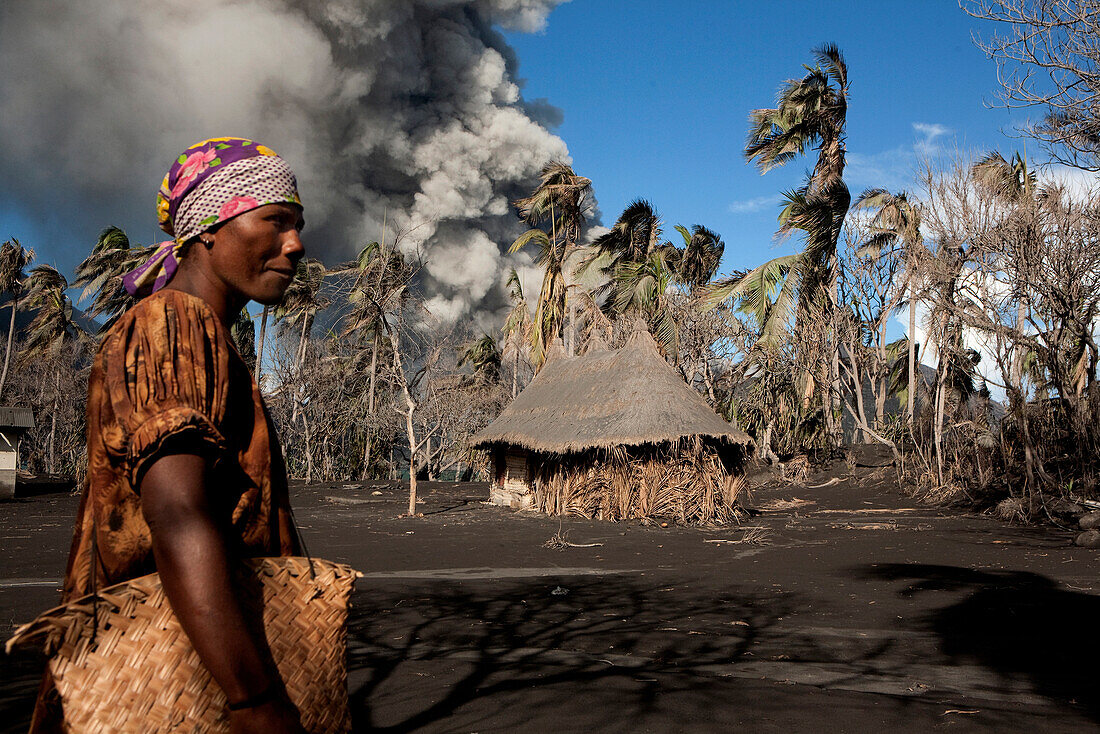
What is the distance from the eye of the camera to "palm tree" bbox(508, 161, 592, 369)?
1072 inches

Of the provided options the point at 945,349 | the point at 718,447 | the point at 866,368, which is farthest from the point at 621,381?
the point at 866,368

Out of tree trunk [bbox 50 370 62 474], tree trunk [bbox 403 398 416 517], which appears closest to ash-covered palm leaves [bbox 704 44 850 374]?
tree trunk [bbox 403 398 416 517]

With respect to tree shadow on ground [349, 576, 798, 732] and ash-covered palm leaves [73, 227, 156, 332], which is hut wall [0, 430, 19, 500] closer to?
ash-covered palm leaves [73, 227, 156, 332]

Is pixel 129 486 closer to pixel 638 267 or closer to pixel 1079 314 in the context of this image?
pixel 1079 314

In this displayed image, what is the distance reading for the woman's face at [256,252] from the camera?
1301 millimetres

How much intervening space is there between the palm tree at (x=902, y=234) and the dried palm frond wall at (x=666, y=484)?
5.91 metres

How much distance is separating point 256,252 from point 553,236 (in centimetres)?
2731

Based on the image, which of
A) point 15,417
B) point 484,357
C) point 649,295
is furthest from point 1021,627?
point 484,357

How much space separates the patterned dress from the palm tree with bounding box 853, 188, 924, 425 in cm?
1840

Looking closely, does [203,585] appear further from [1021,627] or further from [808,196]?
[808,196]

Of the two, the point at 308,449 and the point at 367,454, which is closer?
the point at 308,449

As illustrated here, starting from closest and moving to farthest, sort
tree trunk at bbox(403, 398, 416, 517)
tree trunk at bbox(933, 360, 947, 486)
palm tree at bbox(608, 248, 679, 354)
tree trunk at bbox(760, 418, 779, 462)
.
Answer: tree trunk at bbox(403, 398, 416, 517)
tree trunk at bbox(933, 360, 947, 486)
palm tree at bbox(608, 248, 679, 354)
tree trunk at bbox(760, 418, 779, 462)

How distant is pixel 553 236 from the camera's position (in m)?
28.2

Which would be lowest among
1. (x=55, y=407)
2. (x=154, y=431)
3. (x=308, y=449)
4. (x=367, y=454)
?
(x=154, y=431)
